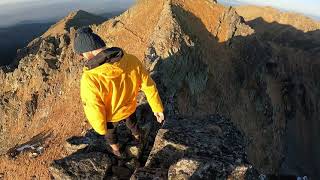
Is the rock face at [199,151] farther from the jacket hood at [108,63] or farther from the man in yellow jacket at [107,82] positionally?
the jacket hood at [108,63]

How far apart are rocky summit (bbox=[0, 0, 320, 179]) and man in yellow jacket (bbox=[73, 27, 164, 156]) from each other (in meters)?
1.23

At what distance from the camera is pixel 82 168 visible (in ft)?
40.2

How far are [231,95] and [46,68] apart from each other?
12.6m

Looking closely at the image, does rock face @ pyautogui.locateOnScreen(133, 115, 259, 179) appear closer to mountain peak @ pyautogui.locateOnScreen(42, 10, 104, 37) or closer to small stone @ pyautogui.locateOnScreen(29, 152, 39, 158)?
small stone @ pyautogui.locateOnScreen(29, 152, 39, 158)

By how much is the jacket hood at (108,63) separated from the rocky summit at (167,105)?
7.13ft

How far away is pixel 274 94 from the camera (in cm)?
5122

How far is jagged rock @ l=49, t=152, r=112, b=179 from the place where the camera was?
12.2m

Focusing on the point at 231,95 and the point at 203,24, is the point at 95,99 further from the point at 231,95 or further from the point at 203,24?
the point at 231,95

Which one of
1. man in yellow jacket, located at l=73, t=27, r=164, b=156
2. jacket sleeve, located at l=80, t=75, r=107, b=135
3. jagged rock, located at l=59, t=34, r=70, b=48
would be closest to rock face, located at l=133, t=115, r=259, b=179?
man in yellow jacket, located at l=73, t=27, r=164, b=156

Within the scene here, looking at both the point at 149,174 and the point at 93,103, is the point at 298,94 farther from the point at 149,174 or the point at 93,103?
the point at 93,103

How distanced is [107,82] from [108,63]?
1.29 feet

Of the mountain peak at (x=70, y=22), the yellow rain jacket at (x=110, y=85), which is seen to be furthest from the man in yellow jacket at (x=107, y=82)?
the mountain peak at (x=70, y=22)

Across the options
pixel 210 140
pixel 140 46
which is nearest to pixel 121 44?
Answer: pixel 140 46

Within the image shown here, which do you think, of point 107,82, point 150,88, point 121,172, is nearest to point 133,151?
point 121,172
